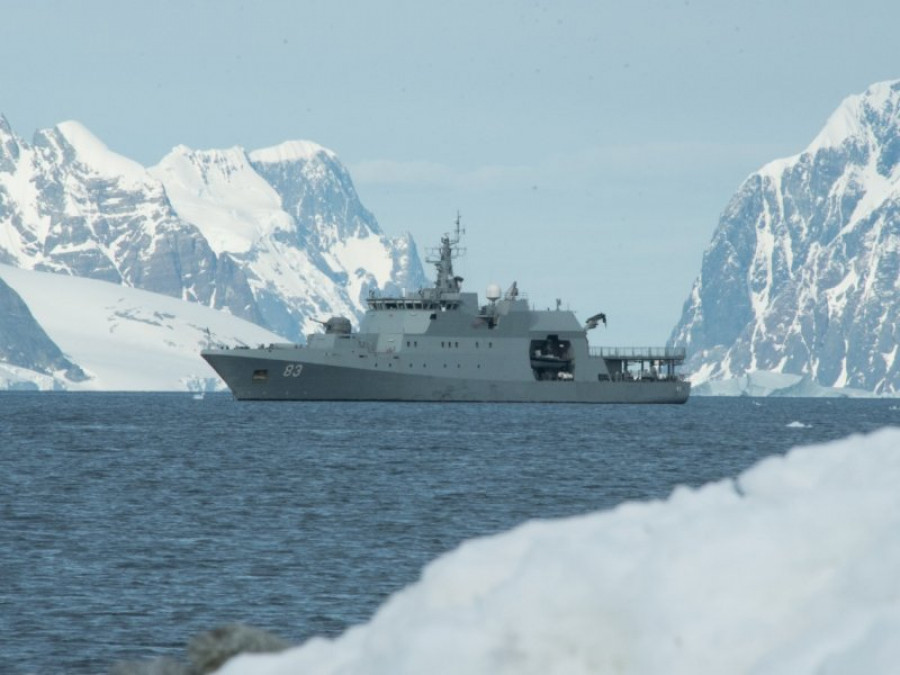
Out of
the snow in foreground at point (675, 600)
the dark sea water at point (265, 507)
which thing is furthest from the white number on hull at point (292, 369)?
the snow in foreground at point (675, 600)

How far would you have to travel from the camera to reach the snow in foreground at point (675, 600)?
752 centimetres

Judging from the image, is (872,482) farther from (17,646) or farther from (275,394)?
(275,394)

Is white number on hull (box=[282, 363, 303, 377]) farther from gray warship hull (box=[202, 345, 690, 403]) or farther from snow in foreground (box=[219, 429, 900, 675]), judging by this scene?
snow in foreground (box=[219, 429, 900, 675])

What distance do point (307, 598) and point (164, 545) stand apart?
300 inches

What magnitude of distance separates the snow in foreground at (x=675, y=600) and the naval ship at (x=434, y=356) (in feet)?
315

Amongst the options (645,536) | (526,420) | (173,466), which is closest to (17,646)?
(645,536)

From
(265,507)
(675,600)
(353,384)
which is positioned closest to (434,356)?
(353,384)

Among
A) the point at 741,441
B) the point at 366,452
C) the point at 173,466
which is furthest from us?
the point at 741,441

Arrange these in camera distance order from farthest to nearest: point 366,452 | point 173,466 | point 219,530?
point 366,452
point 173,466
point 219,530

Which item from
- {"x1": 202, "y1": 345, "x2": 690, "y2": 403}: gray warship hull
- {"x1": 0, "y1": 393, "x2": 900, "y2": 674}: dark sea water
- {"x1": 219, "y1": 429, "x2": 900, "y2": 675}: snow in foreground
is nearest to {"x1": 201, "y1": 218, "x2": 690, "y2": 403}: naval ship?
{"x1": 202, "y1": 345, "x2": 690, "y2": 403}: gray warship hull

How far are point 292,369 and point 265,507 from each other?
237ft

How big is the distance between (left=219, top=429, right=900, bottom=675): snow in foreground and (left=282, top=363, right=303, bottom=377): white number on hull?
10065cm

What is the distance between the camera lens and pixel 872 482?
8625 millimetres

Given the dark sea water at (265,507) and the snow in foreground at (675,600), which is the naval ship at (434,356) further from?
the snow in foreground at (675,600)
